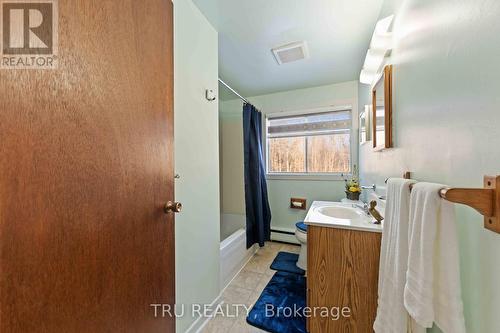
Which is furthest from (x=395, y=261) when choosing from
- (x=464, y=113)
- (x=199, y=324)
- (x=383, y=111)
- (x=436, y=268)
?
(x=199, y=324)

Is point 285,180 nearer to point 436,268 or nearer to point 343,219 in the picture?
point 343,219

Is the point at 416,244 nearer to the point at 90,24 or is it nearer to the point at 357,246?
the point at 357,246

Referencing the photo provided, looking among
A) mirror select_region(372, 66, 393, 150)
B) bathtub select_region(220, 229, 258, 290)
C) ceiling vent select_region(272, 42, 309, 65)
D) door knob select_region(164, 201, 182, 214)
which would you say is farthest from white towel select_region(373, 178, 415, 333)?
ceiling vent select_region(272, 42, 309, 65)

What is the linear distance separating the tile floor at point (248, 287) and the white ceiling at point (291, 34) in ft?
7.08

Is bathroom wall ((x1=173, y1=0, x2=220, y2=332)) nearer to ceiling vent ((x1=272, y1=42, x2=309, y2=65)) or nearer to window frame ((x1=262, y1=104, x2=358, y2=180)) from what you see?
ceiling vent ((x1=272, y1=42, x2=309, y2=65))

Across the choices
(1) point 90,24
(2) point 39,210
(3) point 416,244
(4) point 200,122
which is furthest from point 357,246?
(1) point 90,24

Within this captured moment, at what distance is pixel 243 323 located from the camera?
1433mm

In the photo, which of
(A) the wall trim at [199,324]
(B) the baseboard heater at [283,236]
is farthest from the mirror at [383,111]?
Result: (B) the baseboard heater at [283,236]

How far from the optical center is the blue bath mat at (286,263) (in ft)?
6.89

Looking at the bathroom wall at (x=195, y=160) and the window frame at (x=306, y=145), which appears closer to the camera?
the bathroom wall at (x=195, y=160)

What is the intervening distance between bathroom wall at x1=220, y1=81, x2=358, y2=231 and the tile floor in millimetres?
444

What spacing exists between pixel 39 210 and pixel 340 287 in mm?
1418

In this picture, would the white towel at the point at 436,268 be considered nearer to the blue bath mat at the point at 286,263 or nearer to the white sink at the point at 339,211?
the white sink at the point at 339,211

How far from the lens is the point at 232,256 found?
197 cm
